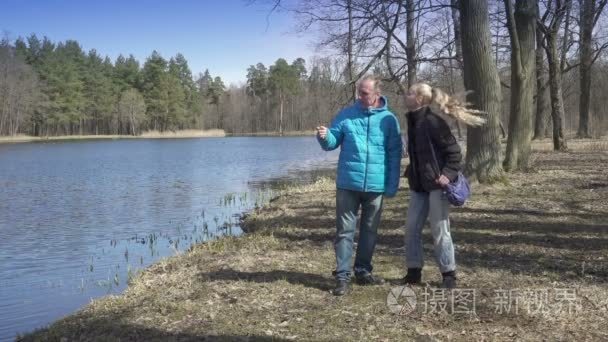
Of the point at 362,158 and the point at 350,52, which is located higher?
the point at 350,52

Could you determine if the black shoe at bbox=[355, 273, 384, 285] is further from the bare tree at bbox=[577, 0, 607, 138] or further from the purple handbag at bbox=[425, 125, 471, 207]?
the bare tree at bbox=[577, 0, 607, 138]

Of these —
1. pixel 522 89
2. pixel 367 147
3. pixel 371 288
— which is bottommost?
pixel 371 288

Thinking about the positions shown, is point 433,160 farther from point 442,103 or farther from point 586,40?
point 586,40

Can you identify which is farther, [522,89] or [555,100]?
[555,100]

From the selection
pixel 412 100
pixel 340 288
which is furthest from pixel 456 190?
pixel 340 288

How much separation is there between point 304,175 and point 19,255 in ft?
50.3

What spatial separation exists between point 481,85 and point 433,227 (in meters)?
6.40

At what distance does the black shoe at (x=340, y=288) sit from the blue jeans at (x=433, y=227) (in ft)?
2.25

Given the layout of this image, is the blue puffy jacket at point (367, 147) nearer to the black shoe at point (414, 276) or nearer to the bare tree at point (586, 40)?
the black shoe at point (414, 276)

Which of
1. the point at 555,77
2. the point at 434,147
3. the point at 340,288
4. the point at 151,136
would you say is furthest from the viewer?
the point at 151,136

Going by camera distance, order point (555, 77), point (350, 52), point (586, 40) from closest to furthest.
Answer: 1. point (350, 52)
2. point (555, 77)
3. point (586, 40)

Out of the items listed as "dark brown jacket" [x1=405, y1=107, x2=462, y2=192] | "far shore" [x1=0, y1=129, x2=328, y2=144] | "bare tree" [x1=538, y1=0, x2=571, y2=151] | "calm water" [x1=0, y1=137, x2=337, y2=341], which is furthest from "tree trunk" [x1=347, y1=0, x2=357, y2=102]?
"far shore" [x1=0, y1=129, x2=328, y2=144]

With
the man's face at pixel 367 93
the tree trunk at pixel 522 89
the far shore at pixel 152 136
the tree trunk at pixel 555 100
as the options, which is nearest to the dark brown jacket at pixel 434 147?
the man's face at pixel 367 93

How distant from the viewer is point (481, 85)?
35.1 ft
